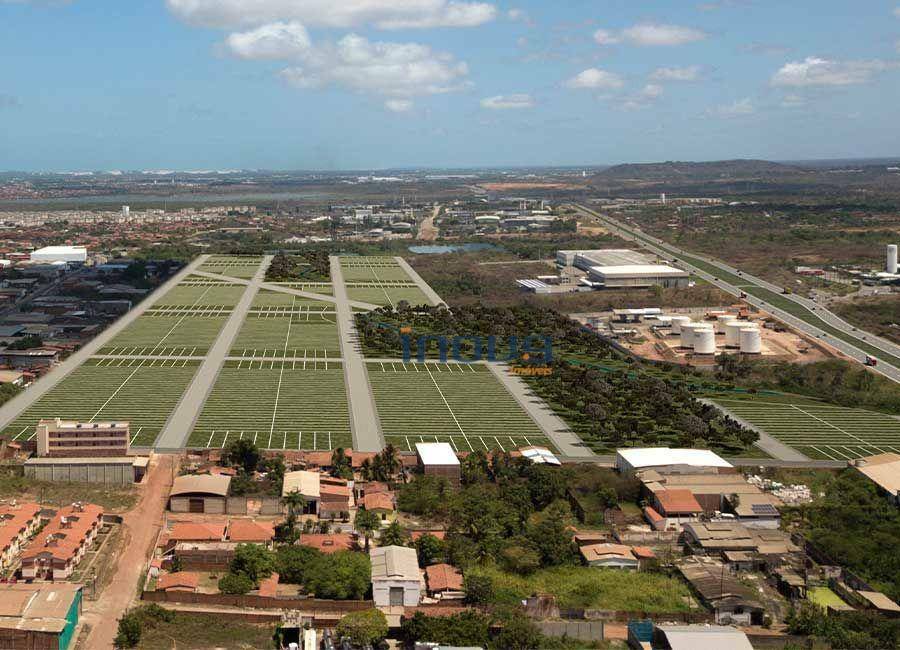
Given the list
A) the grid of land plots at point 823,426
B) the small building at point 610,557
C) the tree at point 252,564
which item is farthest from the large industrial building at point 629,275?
the tree at point 252,564

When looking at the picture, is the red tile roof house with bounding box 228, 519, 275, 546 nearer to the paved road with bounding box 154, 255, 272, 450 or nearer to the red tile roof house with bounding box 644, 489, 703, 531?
the paved road with bounding box 154, 255, 272, 450

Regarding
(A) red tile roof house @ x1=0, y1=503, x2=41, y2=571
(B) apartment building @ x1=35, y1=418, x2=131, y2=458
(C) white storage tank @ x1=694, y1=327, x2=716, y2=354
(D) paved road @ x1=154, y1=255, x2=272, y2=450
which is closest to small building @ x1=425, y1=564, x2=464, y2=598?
(A) red tile roof house @ x1=0, y1=503, x2=41, y2=571

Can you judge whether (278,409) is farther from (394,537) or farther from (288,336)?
(288,336)

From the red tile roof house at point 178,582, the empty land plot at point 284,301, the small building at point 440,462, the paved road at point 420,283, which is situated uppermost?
the red tile roof house at point 178,582

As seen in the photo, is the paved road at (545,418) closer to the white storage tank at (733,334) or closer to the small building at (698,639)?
the white storage tank at (733,334)

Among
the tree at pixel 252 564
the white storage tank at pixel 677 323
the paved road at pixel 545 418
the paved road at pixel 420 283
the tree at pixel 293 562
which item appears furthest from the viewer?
the paved road at pixel 420 283

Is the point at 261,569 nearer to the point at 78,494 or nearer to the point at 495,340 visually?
the point at 78,494

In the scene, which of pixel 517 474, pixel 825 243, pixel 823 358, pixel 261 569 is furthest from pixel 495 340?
pixel 825 243
